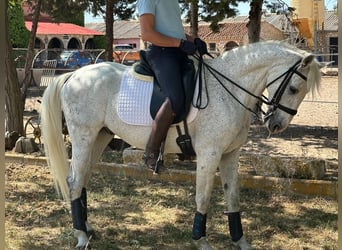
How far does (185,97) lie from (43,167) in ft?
13.0

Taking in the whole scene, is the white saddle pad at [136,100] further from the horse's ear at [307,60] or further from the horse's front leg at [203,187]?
the horse's ear at [307,60]

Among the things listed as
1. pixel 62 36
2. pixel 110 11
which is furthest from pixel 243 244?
pixel 62 36

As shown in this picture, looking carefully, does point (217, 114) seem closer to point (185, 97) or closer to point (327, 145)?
point (185, 97)

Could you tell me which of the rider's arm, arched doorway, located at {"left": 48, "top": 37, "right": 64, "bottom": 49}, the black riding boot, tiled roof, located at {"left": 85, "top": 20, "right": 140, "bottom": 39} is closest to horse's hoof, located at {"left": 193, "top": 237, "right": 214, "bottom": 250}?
the black riding boot

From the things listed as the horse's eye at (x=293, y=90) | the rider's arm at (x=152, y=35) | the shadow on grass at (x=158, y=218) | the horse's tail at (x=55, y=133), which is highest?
the rider's arm at (x=152, y=35)

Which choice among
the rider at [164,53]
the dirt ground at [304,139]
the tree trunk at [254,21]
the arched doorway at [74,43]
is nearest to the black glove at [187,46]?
the rider at [164,53]

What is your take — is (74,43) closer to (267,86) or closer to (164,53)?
(164,53)

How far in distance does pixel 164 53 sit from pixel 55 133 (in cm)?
131

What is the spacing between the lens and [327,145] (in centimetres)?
862

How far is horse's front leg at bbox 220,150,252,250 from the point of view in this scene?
4.12 m

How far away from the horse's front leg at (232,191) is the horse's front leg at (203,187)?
0.27 m

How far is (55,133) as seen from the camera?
4.43m

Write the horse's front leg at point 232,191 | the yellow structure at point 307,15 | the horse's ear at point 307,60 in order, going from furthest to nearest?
1. the yellow structure at point 307,15
2. the horse's front leg at point 232,191
3. the horse's ear at point 307,60

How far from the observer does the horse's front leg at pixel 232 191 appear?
162 inches
